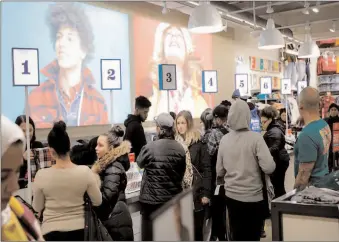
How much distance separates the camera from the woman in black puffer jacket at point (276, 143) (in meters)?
4.39

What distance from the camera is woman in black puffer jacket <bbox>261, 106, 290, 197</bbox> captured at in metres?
4.39

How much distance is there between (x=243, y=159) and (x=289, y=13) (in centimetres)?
893

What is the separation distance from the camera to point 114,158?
2807mm

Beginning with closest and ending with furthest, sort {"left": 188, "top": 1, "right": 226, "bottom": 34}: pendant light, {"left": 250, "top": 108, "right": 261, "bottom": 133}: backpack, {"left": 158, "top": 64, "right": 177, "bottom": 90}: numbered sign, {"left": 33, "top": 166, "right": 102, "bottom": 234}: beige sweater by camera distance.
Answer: {"left": 33, "top": 166, "right": 102, "bottom": 234}: beige sweater → {"left": 188, "top": 1, "right": 226, "bottom": 34}: pendant light → {"left": 158, "top": 64, "right": 177, "bottom": 90}: numbered sign → {"left": 250, "top": 108, "right": 261, "bottom": 133}: backpack

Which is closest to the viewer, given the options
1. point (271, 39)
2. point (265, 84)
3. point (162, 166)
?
point (162, 166)

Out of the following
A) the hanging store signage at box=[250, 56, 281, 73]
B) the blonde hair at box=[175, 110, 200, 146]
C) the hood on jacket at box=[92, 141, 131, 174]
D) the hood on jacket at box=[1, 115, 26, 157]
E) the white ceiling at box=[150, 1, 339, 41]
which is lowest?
the hood on jacket at box=[92, 141, 131, 174]

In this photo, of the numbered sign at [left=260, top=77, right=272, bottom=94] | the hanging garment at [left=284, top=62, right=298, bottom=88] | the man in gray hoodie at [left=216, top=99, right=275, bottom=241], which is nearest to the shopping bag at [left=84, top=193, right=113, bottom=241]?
the man in gray hoodie at [left=216, top=99, right=275, bottom=241]

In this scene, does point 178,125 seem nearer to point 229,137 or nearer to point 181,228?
point 229,137

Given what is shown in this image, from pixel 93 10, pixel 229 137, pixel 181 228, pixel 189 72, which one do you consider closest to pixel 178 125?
pixel 229 137

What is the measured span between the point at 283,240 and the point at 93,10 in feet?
15.9

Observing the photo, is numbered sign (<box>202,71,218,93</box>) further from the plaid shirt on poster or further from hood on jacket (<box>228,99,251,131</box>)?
hood on jacket (<box>228,99,251,131</box>)

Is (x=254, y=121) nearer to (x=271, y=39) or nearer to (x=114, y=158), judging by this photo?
(x=271, y=39)

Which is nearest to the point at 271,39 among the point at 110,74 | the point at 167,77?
the point at 167,77

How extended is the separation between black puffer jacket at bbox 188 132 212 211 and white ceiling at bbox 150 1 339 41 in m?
4.10
